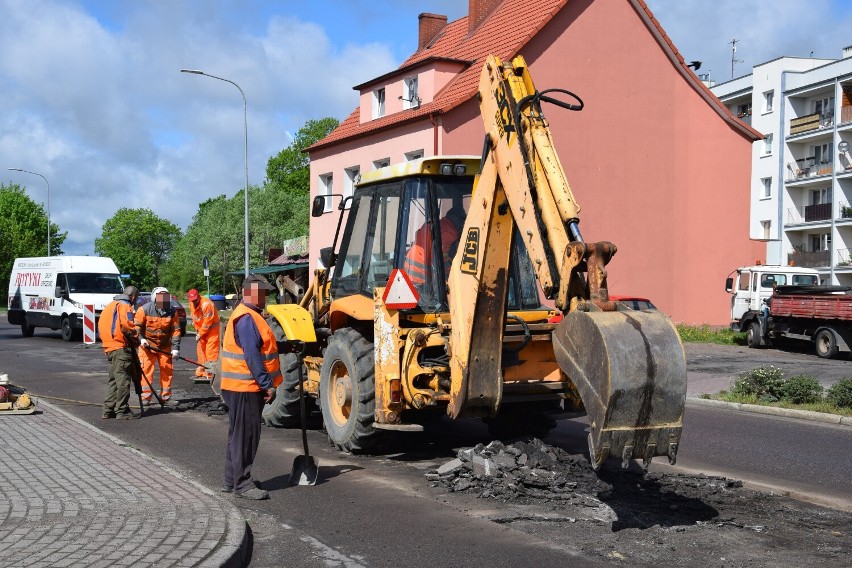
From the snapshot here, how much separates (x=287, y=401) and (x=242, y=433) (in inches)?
142

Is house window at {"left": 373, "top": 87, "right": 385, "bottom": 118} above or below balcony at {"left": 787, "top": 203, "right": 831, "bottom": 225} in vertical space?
above

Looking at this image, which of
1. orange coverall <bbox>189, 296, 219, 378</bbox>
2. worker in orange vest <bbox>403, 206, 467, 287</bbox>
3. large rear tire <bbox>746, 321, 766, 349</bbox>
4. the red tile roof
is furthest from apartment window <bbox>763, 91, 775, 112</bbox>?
worker in orange vest <bbox>403, 206, 467, 287</bbox>

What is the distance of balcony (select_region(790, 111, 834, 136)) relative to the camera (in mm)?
54472

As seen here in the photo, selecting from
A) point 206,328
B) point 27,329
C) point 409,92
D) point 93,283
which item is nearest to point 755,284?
point 409,92

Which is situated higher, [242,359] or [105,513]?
[242,359]

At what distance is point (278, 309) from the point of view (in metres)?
10.7

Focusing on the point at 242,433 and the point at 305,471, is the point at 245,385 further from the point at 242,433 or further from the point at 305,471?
the point at 305,471

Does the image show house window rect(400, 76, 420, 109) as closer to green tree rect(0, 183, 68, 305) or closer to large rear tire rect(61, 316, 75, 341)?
large rear tire rect(61, 316, 75, 341)

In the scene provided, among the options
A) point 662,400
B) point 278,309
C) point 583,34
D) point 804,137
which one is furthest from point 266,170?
point 662,400

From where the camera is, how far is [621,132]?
1350 inches

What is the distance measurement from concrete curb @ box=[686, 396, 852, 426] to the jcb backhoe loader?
4.99m

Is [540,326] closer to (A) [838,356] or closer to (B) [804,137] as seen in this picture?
(A) [838,356]

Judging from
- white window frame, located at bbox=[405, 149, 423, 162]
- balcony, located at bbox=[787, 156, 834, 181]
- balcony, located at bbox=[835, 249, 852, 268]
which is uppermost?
balcony, located at bbox=[787, 156, 834, 181]

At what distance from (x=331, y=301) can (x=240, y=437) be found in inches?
121
